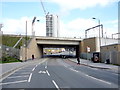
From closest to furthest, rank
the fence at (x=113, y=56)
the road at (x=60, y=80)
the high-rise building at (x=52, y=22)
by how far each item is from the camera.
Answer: the road at (x=60, y=80) < the high-rise building at (x=52, y=22) < the fence at (x=113, y=56)

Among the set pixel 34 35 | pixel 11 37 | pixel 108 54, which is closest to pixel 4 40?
pixel 11 37

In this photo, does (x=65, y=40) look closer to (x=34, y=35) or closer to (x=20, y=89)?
(x=34, y=35)

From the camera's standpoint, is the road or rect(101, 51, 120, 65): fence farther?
rect(101, 51, 120, 65): fence

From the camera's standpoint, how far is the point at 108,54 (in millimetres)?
47500

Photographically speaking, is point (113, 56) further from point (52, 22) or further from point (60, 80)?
point (60, 80)

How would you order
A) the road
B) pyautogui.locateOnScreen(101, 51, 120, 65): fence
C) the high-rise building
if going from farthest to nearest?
1. pyautogui.locateOnScreen(101, 51, 120, 65): fence
2. the high-rise building
3. the road

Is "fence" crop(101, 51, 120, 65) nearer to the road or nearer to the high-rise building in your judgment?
the high-rise building

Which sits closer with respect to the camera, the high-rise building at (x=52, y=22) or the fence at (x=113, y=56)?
the high-rise building at (x=52, y=22)

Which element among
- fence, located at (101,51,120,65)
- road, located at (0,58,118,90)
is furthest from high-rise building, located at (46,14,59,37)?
fence, located at (101,51,120,65)

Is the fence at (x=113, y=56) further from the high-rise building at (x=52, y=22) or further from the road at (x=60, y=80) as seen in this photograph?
the road at (x=60, y=80)

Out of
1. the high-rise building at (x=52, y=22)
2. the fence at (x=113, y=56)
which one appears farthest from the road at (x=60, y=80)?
the fence at (x=113, y=56)

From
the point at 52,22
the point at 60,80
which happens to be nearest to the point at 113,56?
the point at 52,22

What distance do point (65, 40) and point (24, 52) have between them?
72.5ft

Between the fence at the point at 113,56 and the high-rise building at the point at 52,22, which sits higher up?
the high-rise building at the point at 52,22
